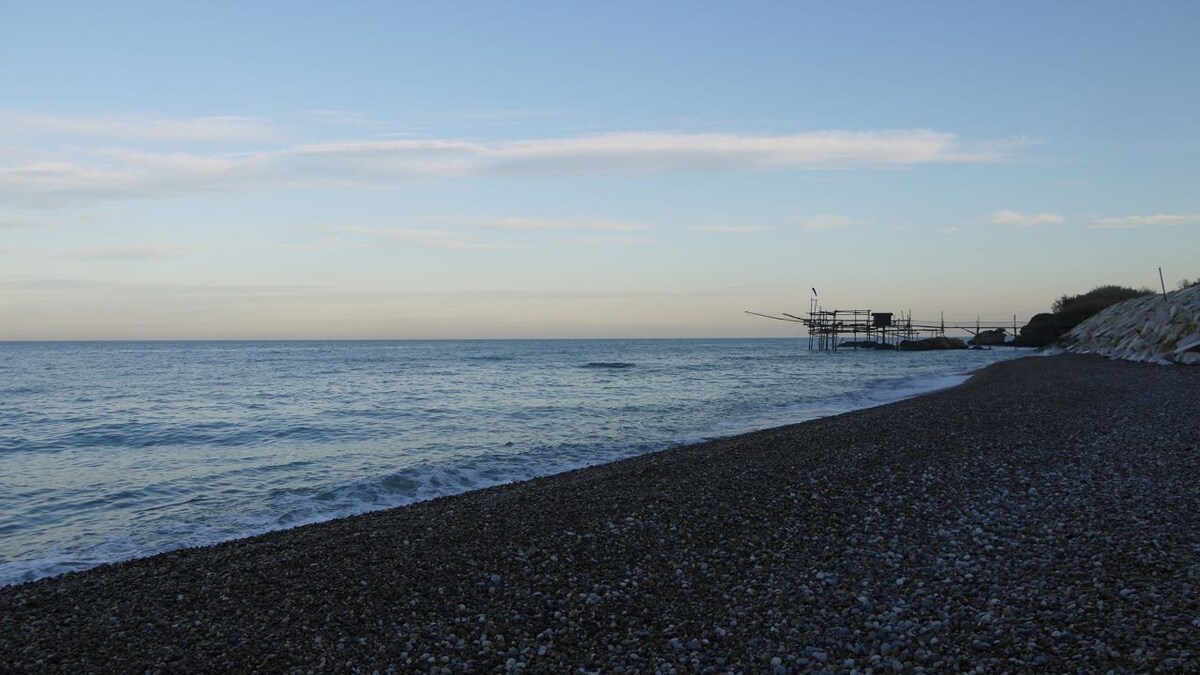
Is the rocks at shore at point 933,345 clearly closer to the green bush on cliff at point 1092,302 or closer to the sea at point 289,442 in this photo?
the green bush on cliff at point 1092,302

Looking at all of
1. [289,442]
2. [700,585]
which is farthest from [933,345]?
[700,585]

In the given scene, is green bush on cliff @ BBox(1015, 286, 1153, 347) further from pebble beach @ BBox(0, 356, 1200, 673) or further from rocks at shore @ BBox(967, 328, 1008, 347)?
pebble beach @ BBox(0, 356, 1200, 673)

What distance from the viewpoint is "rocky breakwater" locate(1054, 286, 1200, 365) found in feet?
105

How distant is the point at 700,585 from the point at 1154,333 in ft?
131

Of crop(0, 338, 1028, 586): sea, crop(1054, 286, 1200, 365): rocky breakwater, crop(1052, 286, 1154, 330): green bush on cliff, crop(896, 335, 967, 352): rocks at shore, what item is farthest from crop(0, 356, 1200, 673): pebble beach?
crop(896, 335, 967, 352): rocks at shore

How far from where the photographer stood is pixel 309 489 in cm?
1388

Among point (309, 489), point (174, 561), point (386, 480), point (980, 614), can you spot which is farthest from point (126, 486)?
point (980, 614)

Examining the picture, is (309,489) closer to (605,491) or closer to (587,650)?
(605,491)

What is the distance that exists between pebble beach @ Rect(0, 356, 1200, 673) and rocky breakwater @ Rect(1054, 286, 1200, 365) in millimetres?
25893

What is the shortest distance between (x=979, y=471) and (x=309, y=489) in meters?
11.7

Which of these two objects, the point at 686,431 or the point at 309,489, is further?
the point at 686,431

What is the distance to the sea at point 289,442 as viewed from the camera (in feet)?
38.2

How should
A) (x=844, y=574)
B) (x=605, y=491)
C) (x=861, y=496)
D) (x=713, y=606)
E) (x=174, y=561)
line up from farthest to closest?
(x=605, y=491) → (x=861, y=496) → (x=174, y=561) → (x=844, y=574) → (x=713, y=606)

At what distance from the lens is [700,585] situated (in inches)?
264
